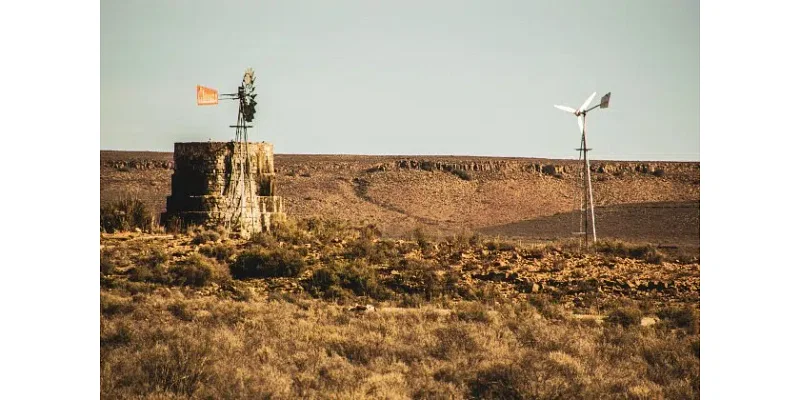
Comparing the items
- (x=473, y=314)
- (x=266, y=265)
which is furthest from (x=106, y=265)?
(x=473, y=314)

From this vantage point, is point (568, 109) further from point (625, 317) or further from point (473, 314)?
point (473, 314)

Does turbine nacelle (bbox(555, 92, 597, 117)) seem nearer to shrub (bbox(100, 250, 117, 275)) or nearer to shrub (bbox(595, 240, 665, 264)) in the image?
shrub (bbox(595, 240, 665, 264))

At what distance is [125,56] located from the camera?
11.4 m

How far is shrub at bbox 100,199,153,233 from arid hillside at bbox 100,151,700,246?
13810mm

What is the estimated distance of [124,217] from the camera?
17.8m

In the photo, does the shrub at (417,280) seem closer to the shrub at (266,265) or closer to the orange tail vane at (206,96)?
the shrub at (266,265)

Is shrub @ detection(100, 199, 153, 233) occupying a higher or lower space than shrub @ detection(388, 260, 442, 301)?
higher

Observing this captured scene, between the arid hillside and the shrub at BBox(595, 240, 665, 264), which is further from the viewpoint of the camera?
the arid hillside

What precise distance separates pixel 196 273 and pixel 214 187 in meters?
2.87

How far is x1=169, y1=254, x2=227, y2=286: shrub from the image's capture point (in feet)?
47.5

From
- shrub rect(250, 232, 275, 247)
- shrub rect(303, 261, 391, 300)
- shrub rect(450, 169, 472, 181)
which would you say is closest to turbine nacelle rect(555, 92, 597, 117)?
shrub rect(303, 261, 391, 300)

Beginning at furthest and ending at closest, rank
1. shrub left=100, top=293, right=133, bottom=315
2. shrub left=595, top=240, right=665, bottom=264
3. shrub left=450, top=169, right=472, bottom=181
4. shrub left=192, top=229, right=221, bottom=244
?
shrub left=450, top=169, right=472, bottom=181 → shrub left=595, top=240, right=665, bottom=264 → shrub left=192, top=229, right=221, bottom=244 → shrub left=100, top=293, right=133, bottom=315
